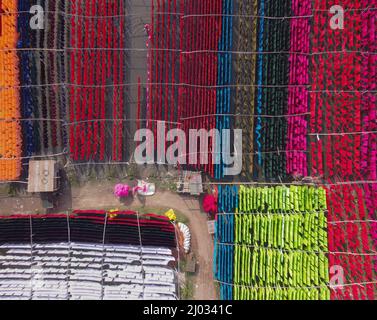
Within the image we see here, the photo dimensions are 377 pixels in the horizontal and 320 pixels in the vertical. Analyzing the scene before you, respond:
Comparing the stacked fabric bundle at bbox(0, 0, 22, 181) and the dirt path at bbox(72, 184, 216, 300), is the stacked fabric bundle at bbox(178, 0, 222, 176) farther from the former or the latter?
the stacked fabric bundle at bbox(0, 0, 22, 181)

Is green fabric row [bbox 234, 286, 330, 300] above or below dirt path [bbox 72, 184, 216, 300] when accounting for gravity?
below

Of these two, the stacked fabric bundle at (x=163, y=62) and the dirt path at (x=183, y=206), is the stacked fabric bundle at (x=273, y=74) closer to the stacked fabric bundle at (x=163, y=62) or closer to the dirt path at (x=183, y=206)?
the stacked fabric bundle at (x=163, y=62)

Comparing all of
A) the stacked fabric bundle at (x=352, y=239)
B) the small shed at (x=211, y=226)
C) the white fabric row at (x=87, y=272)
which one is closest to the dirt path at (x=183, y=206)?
the small shed at (x=211, y=226)

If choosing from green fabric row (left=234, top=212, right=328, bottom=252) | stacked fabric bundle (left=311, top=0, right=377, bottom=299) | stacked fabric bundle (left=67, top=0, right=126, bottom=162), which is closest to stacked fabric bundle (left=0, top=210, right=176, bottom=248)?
stacked fabric bundle (left=67, top=0, right=126, bottom=162)

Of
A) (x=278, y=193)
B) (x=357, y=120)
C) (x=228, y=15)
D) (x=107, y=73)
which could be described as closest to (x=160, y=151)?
(x=107, y=73)

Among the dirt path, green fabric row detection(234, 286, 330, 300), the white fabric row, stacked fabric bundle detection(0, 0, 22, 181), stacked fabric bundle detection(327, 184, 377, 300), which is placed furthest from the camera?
the dirt path

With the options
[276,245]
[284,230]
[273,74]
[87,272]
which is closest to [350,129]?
[273,74]

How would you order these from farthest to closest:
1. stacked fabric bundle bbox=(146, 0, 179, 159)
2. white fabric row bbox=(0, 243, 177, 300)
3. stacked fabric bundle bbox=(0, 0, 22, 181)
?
1. stacked fabric bundle bbox=(146, 0, 179, 159)
2. stacked fabric bundle bbox=(0, 0, 22, 181)
3. white fabric row bbox=(0, 243, 177, 300)

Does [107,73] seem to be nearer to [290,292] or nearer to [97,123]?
[97,123]
